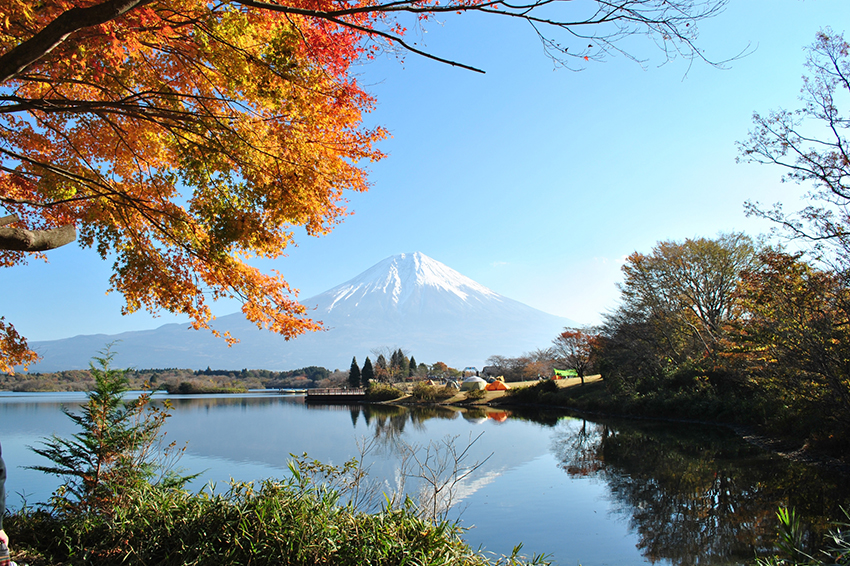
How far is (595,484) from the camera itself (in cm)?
970

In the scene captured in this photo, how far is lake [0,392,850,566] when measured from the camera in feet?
20.4

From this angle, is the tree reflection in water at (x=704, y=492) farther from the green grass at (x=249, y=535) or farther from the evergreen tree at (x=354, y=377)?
the evergreen tree at (x=354, y=377)

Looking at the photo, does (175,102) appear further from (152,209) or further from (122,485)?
(122,485)

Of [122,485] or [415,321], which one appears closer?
[122,485]

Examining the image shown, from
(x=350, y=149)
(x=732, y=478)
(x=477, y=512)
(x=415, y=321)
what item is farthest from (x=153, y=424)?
(x=415, y=321)

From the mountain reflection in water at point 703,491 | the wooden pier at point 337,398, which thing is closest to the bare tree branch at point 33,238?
the mountain reflection in water at point 703,491

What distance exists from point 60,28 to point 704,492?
10506 mm

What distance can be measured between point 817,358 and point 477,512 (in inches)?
279

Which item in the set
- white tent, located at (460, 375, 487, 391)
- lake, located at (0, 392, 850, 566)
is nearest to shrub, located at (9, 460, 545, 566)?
lake, located at (0, 392, 850, 566)

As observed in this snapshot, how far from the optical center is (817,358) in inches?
340

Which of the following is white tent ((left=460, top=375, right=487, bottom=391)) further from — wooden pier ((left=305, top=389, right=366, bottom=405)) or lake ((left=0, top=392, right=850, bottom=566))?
lake ((left=0, top=392, right=850, bottom=566))

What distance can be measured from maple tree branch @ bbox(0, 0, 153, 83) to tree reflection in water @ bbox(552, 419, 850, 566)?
24.5 feet

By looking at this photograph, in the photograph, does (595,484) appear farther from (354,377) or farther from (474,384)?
(354,377)

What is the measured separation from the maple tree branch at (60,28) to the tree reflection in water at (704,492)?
7.48 m
